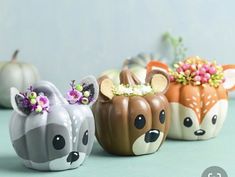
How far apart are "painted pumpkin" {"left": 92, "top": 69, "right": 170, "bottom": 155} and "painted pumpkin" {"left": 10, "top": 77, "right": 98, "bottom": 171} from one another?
171mm

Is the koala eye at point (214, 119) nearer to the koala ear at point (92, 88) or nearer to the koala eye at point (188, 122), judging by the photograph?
the koala eye at point (188, 122)

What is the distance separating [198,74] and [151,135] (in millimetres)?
458

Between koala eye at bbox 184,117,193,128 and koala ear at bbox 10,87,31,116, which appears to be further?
koala eye at bbox 184,117,193,128

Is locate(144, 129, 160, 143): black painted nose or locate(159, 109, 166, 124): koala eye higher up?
locate(159, 109, 166, 124): koala eye

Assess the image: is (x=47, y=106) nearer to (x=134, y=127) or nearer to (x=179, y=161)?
(x=134, y=127)

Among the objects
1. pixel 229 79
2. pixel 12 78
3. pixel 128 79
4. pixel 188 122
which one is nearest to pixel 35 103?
pixel 128 79

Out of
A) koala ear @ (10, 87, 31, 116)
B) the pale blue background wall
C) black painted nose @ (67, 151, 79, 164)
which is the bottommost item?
black painted nose @ (67, 151, 79, 164)

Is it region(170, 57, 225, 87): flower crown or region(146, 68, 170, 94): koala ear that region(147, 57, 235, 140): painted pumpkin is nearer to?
region(170, 57, 225, 87): flower crown

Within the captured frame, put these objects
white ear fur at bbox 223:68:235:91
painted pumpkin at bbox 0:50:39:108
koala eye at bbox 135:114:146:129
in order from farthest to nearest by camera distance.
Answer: painted pumpkin at bbox 0:50:39:108 → white ear fur at bbox 223:68:235:91 → koala eye at bbox 135:114:146:129

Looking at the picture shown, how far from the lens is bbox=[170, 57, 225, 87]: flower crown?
2496mm

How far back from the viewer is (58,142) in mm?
1917

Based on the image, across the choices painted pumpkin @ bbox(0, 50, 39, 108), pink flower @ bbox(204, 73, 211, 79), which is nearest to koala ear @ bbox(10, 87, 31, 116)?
pink flower @ bbox(204, 73, 211, 79)

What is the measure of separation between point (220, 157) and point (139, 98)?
0.38 m

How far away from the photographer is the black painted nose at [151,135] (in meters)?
2.16
